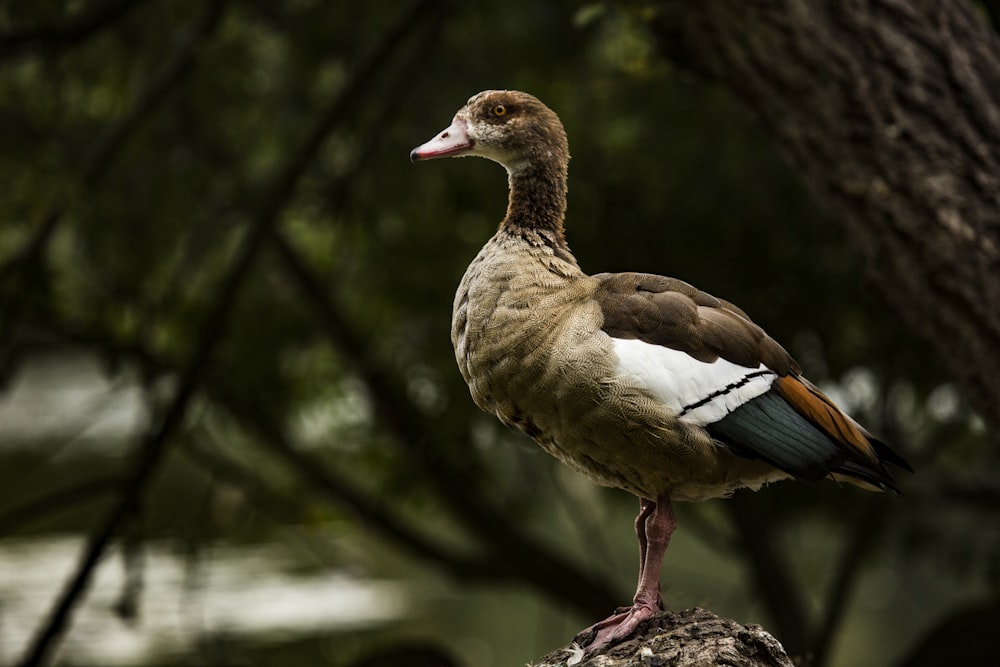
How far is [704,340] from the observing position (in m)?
2.71

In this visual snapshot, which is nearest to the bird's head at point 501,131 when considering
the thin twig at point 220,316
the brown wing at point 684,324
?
the brown wing at point 684,324

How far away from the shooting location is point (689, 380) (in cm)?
266

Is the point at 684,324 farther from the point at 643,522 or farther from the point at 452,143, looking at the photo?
the point at 452,143

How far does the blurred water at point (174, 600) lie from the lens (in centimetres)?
880

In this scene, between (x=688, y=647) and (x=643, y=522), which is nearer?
(x=688, y=647)

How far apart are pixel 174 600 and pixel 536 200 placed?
7919 mm

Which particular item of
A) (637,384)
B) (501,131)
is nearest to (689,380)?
(637,384)

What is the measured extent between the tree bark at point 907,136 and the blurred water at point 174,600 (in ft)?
17.4

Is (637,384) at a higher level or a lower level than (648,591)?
higher

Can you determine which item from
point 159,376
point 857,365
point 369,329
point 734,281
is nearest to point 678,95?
point 734,281

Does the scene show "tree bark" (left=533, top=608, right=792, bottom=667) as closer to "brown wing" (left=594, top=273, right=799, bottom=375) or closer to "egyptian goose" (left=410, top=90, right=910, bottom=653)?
"egyptian goose" (left=410, top=90, right=910, bottom=653)

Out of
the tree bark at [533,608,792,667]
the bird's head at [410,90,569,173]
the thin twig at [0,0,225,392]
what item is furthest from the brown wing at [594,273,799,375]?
the thin twig at [0,0,225,392]

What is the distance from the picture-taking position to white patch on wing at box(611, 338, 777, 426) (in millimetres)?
2615

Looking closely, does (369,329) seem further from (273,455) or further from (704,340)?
(704,340)
